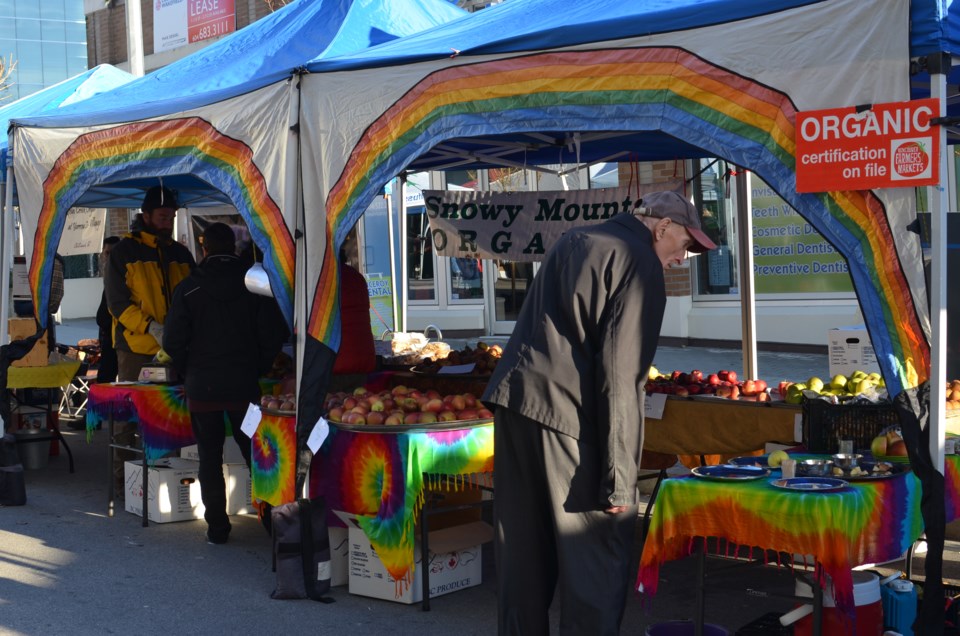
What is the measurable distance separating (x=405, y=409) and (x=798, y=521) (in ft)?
8.13

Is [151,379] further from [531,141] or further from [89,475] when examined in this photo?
[531,141]

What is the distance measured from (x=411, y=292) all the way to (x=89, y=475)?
34.6 feet

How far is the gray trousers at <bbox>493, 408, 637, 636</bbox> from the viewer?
381 centimetres

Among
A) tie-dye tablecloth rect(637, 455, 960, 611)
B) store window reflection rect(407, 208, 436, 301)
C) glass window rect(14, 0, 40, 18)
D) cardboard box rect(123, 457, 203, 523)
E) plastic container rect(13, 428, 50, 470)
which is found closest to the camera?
tie-dye tablecloth rect(637, 455, 960, 611)

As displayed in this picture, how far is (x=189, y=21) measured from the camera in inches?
965

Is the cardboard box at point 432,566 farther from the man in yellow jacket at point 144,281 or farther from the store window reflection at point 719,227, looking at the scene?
the store window reflection at point 719,227

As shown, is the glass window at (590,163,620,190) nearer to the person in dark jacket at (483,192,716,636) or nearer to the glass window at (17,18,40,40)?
the person in dark jacket at (483,192,716,636)

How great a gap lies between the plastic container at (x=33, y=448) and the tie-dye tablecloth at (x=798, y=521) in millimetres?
6683

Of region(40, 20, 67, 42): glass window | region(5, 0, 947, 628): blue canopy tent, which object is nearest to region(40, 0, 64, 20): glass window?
region(40, 20, 67, 42): glass window

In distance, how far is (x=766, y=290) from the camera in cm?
1433

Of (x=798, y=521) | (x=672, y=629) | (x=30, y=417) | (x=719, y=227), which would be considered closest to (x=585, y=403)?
(x=798, y=521)

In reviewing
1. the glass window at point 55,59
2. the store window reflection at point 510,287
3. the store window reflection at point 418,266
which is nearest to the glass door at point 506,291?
the store window reflection at point 510,287

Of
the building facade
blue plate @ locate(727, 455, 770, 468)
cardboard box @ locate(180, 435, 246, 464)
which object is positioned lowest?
cardboard box @ locate(180, 435, 246, 464)

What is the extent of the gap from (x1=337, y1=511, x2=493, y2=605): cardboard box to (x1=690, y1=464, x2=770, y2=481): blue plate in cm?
175
